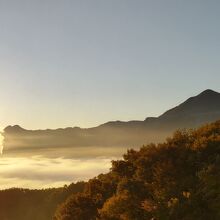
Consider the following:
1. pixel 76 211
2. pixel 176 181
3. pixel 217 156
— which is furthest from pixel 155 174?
pixel 76 211

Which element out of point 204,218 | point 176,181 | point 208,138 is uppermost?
point 208,138

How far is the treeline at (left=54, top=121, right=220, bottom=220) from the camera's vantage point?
2522 inches

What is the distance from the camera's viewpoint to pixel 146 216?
70.0 meters

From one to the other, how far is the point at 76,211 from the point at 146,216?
21502 millimetres

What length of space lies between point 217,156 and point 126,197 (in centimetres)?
1202

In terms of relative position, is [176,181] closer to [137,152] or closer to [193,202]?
[193,202]

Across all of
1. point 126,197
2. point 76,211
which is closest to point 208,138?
point 126,197

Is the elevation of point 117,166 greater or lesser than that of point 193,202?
greater

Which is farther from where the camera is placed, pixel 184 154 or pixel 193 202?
pixel 184 154

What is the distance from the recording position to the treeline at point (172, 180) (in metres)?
64.1

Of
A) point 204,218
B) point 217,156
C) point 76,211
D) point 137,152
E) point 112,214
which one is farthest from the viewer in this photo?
point 76,211

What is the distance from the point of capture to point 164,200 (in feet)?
220

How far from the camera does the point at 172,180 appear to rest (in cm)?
6781

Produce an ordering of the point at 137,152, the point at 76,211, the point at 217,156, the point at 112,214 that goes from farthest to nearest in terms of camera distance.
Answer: the point at 76,211 < the point at 137,152 < the point at 112,214 < the point at 217,156
